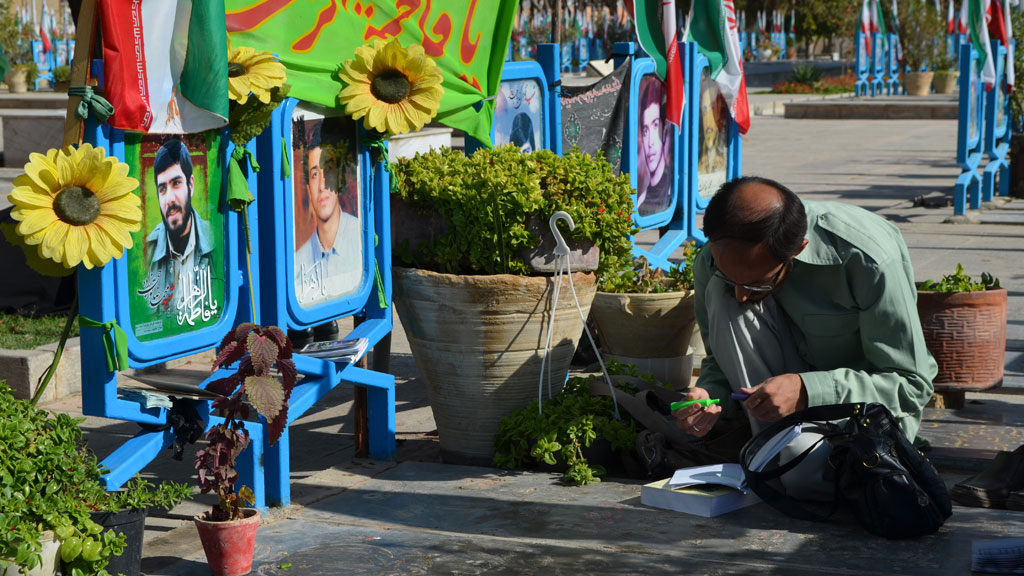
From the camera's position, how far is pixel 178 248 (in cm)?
362

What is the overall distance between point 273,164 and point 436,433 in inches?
61.5

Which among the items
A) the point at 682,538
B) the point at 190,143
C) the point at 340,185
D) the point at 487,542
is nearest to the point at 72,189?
the point at 190,143

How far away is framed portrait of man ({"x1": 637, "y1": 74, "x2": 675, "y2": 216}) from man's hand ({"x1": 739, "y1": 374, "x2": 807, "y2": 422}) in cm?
316

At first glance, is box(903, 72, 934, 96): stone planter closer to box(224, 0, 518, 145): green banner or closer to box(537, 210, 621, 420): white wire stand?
box(224, 0, 518, 145): green banner

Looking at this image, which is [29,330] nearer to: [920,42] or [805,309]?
[805,309]

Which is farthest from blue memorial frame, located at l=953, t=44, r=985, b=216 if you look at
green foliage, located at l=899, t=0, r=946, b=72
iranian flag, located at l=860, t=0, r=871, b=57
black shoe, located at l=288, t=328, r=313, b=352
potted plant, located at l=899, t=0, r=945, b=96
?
green foliage, located at l=899, t=0, r=946, b=72

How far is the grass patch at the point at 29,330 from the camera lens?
19.7 feet

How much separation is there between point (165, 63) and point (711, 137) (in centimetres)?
515

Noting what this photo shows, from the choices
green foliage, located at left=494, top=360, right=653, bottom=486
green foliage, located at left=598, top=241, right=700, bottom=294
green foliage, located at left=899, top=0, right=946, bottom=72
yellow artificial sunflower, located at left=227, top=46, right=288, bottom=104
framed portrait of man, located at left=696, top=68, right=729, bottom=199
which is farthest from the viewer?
green foliage, located at left=899, top=0, right=946, bottom=72

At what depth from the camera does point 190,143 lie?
3635 mm

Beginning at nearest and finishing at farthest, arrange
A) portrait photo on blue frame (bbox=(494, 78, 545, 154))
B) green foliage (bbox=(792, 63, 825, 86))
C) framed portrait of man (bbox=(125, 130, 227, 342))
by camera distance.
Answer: framed portrait of man (bbox=(125, 130, 227, 342))
portrait photo on blue frame (bbox=(494, 78, 545, 154))
green foliage (bbox=(792, 63, 825, 86))

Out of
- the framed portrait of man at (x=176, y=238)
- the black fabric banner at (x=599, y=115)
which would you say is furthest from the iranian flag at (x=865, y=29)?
the framed portrait of man at (x=176, y=238)

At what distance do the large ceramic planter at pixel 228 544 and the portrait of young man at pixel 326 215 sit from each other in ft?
3.24

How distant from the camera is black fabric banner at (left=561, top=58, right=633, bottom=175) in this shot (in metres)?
6.41
